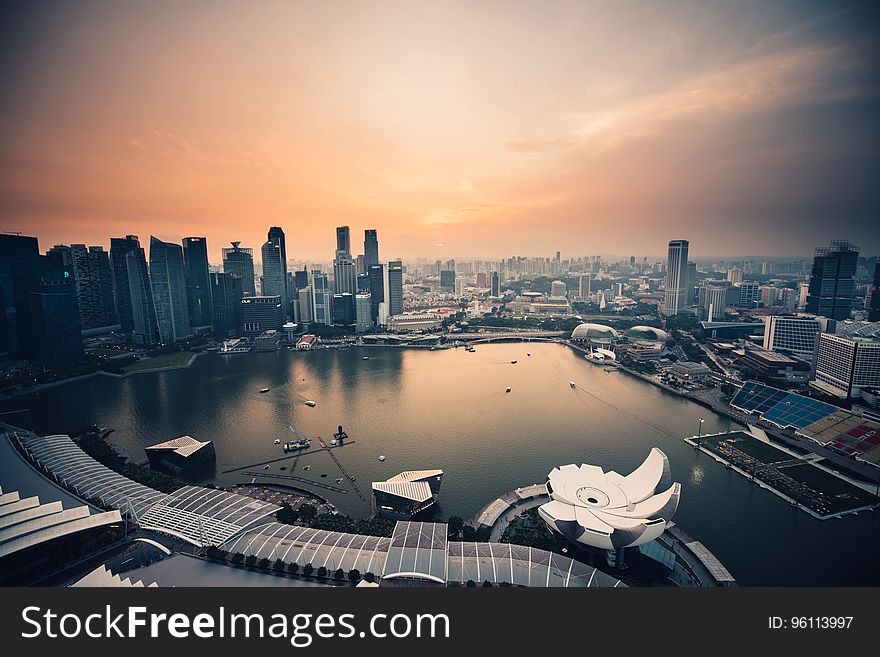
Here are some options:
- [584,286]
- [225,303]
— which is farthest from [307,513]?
[584,286]

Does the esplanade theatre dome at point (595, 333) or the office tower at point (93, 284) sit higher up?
the office tower at point (93, 284)

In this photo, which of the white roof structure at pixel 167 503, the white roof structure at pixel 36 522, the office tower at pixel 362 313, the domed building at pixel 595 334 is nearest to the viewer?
the white roof structure at pixel 36 522

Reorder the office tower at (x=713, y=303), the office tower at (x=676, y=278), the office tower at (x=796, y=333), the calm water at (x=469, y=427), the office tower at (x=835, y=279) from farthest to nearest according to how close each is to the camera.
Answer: the office tower at (x=676, y=278) < the office tower at (x=713, y=303) < the office tower at (x=835, y=279) < the office tower at (x=796, y=333) < the calm water at (x=469, y=427)

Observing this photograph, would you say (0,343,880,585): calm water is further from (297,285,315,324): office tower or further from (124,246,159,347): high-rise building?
(297,285,315,324): office tower

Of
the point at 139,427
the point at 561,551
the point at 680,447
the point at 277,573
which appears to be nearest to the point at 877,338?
the point at 680,447

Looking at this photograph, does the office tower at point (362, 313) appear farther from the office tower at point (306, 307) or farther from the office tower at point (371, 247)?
the office tower at point (371, 247)

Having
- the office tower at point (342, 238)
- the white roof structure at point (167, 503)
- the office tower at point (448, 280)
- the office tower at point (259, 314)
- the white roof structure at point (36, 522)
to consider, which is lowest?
the white roof structure at point (167, 503)

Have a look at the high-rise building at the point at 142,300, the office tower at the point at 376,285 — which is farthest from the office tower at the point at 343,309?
the high-rise building at the point at 142,300

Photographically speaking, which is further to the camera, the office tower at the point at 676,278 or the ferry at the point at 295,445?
the office tower at the point at 676,278

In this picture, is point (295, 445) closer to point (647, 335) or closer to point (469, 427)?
point (469, 427)
